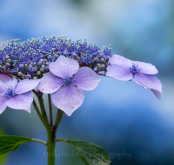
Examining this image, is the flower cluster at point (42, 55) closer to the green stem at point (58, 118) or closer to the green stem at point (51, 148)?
the green stem at point (58, 118)

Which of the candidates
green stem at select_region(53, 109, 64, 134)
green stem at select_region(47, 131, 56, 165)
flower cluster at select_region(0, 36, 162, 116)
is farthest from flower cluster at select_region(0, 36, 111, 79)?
green stem at select_region(47, 131, 56, 165)

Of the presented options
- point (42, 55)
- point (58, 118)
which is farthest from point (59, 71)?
point (58, 118)

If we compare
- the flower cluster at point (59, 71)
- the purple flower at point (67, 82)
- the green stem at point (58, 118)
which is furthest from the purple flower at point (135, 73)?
the green stem at point (58, 118)

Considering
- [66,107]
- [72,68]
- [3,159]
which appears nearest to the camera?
[66,107]

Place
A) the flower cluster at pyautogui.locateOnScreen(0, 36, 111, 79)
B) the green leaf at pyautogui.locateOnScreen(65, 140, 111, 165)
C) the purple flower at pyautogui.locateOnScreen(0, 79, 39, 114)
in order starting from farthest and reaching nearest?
the green leaf at pyautogui.locateOnScreen(65, 140, 111, 165)
the flower cluster at pyautogui.locateOnScreen(0, 36, 111, 79)
the purple flower at pyautogui.locateOnScreen(0, 79, 39, 114)

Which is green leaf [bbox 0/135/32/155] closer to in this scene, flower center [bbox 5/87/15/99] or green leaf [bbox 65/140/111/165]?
green leaf [bbox 65/140/111/165]

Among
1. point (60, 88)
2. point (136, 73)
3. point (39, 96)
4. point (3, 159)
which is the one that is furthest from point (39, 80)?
point (3, 159)

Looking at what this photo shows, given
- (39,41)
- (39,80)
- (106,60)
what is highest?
(39,41)

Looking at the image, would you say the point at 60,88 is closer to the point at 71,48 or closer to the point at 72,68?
the point at 72,68
